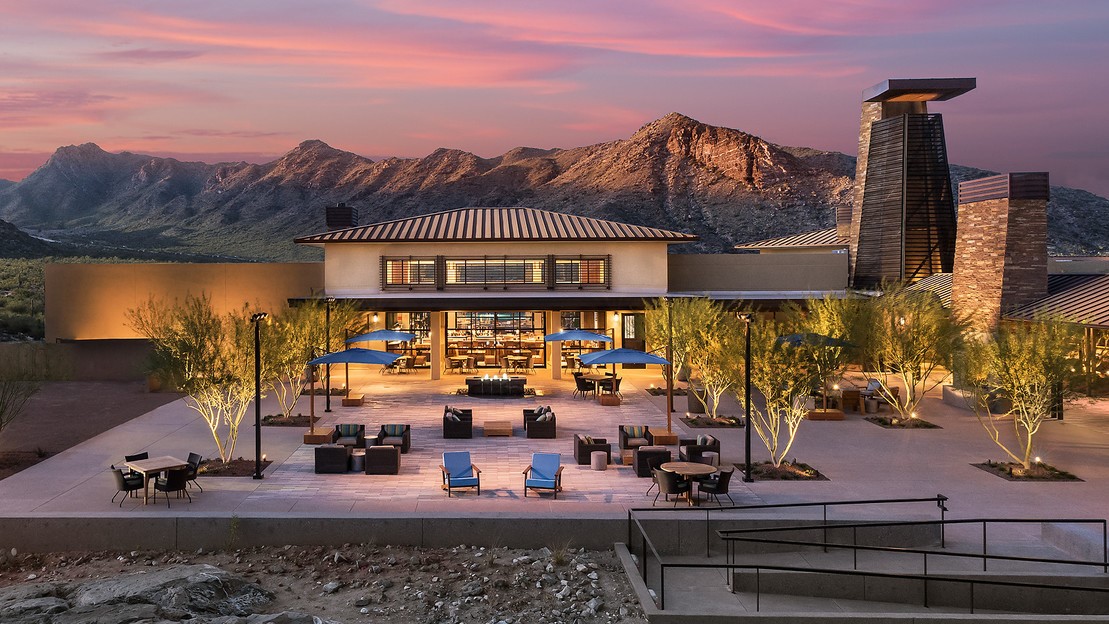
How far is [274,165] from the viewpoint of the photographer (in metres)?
156

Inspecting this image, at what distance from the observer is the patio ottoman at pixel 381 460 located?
56.1 feet

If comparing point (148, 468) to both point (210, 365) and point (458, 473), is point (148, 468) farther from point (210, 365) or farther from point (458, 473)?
point (458, 473)

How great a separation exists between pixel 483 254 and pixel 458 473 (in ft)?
62.6

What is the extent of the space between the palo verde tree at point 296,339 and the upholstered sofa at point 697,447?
10.2m

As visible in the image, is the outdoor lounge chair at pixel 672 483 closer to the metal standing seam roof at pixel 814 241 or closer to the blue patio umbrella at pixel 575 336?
the blue patio umbrella at pixel 575 336

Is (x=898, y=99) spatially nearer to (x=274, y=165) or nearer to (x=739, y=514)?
(x=739, y=514)

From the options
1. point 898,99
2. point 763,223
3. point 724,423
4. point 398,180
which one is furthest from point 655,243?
point 398,180

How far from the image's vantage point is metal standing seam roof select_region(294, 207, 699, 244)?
33.2 metres

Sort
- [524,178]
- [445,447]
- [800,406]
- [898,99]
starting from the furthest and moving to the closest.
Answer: [524,178]
[898,99]
[445,447]
[800,406]

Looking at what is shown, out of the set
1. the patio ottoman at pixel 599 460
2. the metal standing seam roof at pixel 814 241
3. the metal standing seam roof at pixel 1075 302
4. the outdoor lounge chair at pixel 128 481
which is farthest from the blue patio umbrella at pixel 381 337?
the metal standing seam roof at pixel 814 241

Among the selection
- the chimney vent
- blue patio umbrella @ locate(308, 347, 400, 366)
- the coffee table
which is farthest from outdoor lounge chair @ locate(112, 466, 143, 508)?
the chimney vent

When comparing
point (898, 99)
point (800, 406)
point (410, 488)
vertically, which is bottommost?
point (410, 488)

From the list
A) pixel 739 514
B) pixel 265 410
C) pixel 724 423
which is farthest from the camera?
pixel 265 410

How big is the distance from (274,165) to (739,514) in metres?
156
